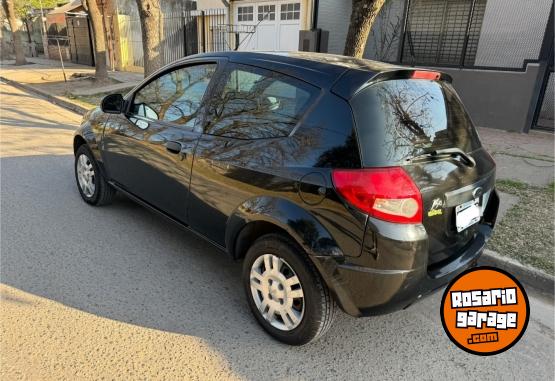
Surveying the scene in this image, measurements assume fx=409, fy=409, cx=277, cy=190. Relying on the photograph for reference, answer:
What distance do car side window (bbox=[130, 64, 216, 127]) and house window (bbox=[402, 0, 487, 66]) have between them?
9.35 meters

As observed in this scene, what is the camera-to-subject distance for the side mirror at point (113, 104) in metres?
3.96

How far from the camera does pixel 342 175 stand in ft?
7.13

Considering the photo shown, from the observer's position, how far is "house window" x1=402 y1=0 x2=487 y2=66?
449 inches

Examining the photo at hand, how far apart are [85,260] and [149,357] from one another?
139 cm

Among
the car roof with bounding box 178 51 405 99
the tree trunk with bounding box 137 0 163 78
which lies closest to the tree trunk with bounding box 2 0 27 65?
the tree trunk with bounding box 137 0 163 78

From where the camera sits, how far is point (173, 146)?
10.4ft

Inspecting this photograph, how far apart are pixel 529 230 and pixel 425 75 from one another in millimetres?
2537

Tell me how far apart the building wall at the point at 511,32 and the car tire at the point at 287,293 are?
10504mm

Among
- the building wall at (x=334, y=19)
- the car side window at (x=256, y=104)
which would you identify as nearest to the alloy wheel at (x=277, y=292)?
the car side window at (x=256, y=104)

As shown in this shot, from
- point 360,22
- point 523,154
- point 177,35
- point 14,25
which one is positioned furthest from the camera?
point 14,25

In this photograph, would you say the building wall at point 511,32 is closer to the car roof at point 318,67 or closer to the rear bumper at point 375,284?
the car roof at point 318,67

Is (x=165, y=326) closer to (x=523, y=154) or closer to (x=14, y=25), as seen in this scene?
(x=523, y=154)

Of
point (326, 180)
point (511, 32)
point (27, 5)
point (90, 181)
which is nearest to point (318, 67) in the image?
point (326, 180)
